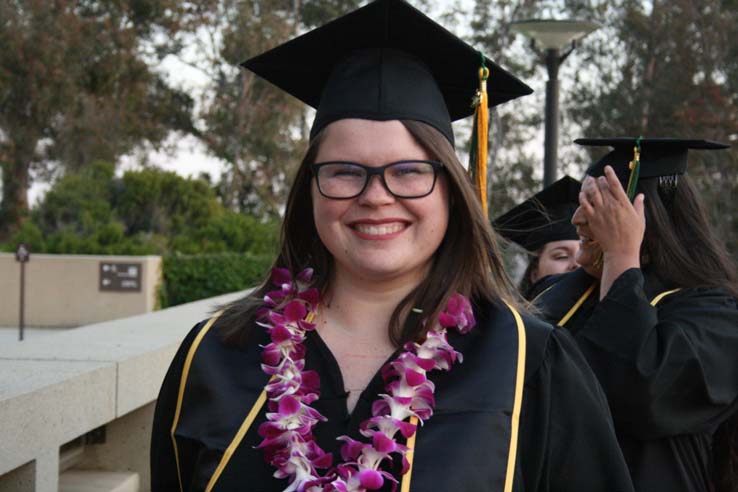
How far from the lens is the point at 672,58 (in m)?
28.7

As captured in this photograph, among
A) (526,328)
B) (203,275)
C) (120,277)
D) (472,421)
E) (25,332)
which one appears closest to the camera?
(472,421)

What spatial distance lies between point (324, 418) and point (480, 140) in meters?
1.03

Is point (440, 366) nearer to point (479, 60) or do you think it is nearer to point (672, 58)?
point (479, 60)

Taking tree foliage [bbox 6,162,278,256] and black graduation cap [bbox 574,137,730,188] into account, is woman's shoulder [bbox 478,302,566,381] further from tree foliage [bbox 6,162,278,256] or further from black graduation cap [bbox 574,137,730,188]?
tree foliage [bbox 6,162,278,256]

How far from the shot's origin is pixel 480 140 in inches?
109

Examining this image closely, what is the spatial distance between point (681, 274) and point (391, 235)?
1.40 m

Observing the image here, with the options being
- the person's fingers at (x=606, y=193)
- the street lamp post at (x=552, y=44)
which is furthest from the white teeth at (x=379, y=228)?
the street lamp post at (x=552, y=44)

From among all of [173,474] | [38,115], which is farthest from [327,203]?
[38,115]

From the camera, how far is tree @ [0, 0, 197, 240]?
2683cm

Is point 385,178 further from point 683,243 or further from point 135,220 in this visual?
point 135,220

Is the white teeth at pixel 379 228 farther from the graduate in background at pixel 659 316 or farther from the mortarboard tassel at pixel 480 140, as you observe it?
the graduate in background at pixel 659 316

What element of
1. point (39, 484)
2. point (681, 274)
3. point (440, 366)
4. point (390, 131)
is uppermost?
point (390, 131)

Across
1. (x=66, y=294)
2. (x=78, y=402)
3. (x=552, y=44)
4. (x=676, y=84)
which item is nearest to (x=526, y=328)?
(x=78, y=402)

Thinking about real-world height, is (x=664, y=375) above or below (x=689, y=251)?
below
